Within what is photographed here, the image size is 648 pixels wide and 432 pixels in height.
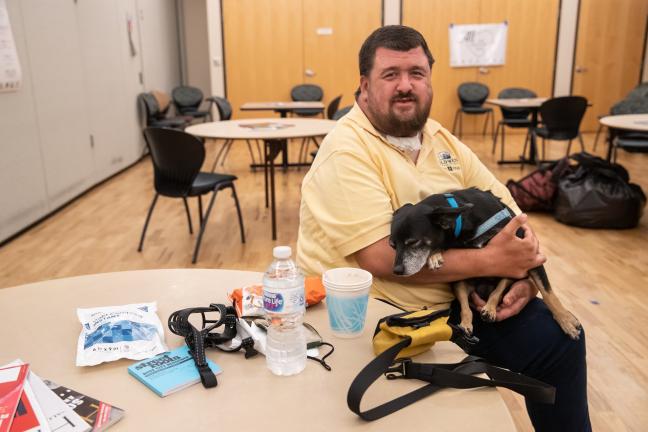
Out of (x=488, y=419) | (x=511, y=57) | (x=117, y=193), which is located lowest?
(x=117, y=193)

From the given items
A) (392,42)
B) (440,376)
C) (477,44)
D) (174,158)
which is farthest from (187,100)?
(440,376)

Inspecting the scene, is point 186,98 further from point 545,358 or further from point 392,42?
point 545,358

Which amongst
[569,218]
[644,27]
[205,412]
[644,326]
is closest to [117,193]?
[569,218]

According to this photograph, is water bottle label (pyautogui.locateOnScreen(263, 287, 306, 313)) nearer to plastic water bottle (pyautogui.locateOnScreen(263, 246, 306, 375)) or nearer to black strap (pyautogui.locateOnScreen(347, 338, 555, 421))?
plastic water bottle (pyautogui.locateOnScreen(263, 246, 306, 375))

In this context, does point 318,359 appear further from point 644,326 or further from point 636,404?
point 644,326

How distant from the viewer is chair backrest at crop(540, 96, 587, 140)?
5402mm

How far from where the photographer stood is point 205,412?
805mm

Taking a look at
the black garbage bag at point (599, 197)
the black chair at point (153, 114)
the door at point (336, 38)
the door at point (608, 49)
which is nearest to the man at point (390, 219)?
the black garbage bag at point (599, 197)

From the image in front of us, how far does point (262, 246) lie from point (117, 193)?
7.92 feet

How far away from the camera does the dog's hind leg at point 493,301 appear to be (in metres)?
1.42

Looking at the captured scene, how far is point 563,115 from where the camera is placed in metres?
5.49

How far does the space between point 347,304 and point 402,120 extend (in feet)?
2.36

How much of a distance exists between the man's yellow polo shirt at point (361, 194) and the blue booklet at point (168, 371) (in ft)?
1.84

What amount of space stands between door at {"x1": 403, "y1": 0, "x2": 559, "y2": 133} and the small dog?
770cm
